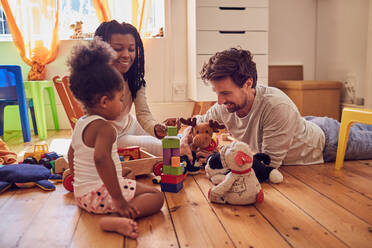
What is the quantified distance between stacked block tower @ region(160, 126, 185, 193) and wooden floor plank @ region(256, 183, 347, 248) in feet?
1.09

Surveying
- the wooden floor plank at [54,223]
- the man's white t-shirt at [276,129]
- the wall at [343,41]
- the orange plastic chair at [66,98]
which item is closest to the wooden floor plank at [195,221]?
the wooden floor plank at [54,223]

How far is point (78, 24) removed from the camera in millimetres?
3367

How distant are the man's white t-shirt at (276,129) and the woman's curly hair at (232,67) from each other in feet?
0.59

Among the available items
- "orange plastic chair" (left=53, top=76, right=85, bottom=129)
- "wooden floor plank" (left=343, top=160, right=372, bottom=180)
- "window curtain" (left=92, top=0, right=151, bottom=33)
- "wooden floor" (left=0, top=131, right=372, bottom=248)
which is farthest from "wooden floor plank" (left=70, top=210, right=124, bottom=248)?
"window curtain" (left=92, top=0, right=151, bottom=33)

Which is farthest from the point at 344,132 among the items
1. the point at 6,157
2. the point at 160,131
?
the point at 6,157

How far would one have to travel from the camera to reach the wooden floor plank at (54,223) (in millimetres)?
1021

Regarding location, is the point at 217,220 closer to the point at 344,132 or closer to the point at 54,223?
the point at 54,223

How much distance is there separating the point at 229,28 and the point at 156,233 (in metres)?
2.23

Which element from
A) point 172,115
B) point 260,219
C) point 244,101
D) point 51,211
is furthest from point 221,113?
point 172,115

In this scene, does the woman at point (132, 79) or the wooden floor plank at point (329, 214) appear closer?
the wooden floor plank at point (329, 214)

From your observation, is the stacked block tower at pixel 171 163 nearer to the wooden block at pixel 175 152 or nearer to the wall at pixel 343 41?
the wooden block at pixel 175 152

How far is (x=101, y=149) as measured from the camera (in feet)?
3.45

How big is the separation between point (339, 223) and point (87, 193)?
2.60ft

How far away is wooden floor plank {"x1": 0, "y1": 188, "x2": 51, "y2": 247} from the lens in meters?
1.06
